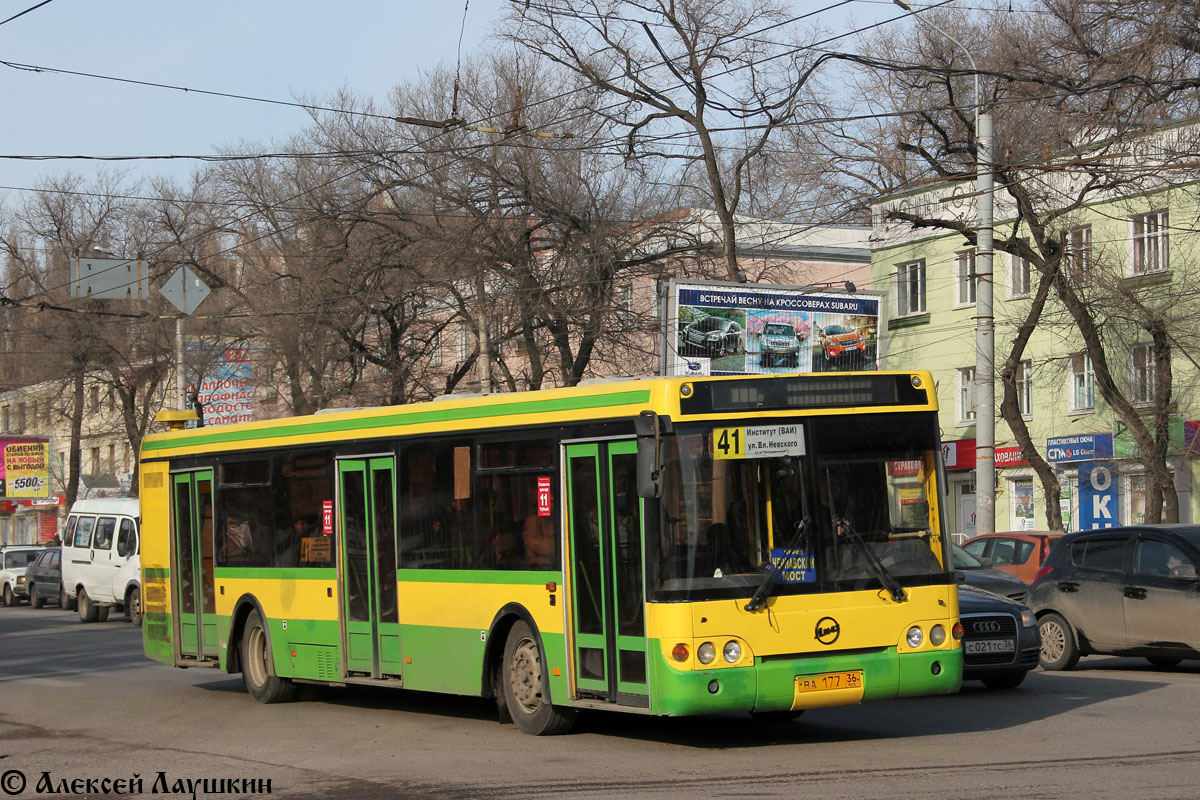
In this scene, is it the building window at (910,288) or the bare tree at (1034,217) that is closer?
the bare tree at (1034,217)

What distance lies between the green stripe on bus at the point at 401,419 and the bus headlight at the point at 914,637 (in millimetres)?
2436

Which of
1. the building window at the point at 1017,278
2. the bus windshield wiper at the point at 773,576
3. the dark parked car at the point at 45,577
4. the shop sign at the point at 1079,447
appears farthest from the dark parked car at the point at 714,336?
the dark parked car at the point at 45,577

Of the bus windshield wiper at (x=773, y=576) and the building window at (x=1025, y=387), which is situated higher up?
the building window at (x=1025, y=387)

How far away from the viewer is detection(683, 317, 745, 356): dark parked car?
Answer: 90.0 feet

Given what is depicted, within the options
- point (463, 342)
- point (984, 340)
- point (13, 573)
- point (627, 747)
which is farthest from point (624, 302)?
point (627, 747)

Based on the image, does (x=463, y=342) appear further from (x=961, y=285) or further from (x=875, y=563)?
(x=875, y=563)

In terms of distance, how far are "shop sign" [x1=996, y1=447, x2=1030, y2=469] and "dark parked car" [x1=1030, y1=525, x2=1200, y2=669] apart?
21579 mm

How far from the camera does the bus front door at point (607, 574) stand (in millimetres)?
10211

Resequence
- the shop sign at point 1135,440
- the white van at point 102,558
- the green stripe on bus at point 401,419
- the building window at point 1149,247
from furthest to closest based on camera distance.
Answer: the building window at point 1149,247, the shop sign at point 1135,440, the white van at point 102,558, the green stripe on bus at point 401,419

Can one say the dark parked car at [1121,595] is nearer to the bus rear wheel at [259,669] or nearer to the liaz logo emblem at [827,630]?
the liaz logo emblem at [827,630]

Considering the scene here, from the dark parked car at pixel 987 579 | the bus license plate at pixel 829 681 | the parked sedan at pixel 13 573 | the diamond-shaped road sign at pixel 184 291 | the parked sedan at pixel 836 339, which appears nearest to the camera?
the bus license plate at pixel 829 681

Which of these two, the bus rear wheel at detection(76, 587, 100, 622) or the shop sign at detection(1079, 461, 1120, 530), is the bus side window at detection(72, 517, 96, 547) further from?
the shop sign at detection(1079, 461, 1120, 530)

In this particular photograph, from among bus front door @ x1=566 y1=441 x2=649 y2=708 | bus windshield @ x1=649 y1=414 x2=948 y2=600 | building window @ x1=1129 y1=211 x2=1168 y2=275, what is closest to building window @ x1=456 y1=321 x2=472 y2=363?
building window @ x1=1129 y1=211 x2=1168 y2=275

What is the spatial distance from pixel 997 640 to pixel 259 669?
7.12 m
